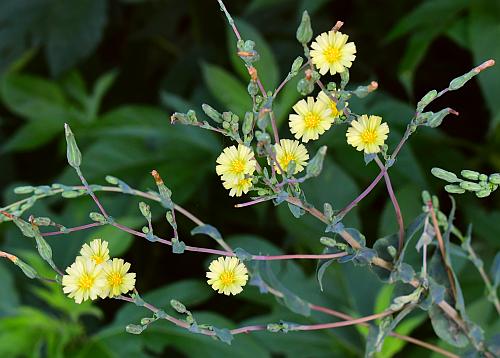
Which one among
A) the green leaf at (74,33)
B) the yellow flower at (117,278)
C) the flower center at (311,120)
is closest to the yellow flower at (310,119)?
the flower center at (311,120)

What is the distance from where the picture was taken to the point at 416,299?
17.9 inches

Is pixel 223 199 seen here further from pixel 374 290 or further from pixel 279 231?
pixel 374 290

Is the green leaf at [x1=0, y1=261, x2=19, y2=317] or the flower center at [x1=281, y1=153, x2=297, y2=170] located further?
the green leaf at [x1=0, y1=261, x2=19, y2=317]

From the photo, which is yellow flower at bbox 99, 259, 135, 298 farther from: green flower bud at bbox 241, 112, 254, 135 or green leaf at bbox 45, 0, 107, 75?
green leaf at bbox 45, 0, 107, 75

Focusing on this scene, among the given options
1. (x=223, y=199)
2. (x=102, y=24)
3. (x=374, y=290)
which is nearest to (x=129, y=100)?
(x=102, y=24)

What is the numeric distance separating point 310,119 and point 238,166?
1.9 inches

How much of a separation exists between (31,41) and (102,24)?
5.3 inches

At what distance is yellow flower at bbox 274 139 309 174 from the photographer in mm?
413

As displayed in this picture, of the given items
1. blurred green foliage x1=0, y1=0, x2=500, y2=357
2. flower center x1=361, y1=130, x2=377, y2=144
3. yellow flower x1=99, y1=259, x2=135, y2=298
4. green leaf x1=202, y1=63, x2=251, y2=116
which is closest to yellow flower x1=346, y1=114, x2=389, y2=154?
flower center x1=361, y1=130, x2=377, y2=144

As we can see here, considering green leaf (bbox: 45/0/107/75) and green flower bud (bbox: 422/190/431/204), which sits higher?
green leaf (bbox: 45/0/107/75)

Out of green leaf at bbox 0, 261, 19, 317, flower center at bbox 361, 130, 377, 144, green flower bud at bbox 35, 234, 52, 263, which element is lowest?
green flower bud at bbox 35, 234, 52, 263

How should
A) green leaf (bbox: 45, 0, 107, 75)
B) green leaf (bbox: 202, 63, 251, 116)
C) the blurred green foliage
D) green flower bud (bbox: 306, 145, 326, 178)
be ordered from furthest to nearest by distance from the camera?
1. green leaf (bbox: 45, 0, 107, 75)
2. green leaf (bbox: 202, 63, 251, 116)
3. the blurred green foliage
4. green flower bud (bbox: 306, 145, 326, 178)

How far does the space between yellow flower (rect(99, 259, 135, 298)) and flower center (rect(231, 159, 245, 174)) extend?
8cm

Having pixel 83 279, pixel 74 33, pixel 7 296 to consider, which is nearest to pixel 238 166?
pixel 83 279
